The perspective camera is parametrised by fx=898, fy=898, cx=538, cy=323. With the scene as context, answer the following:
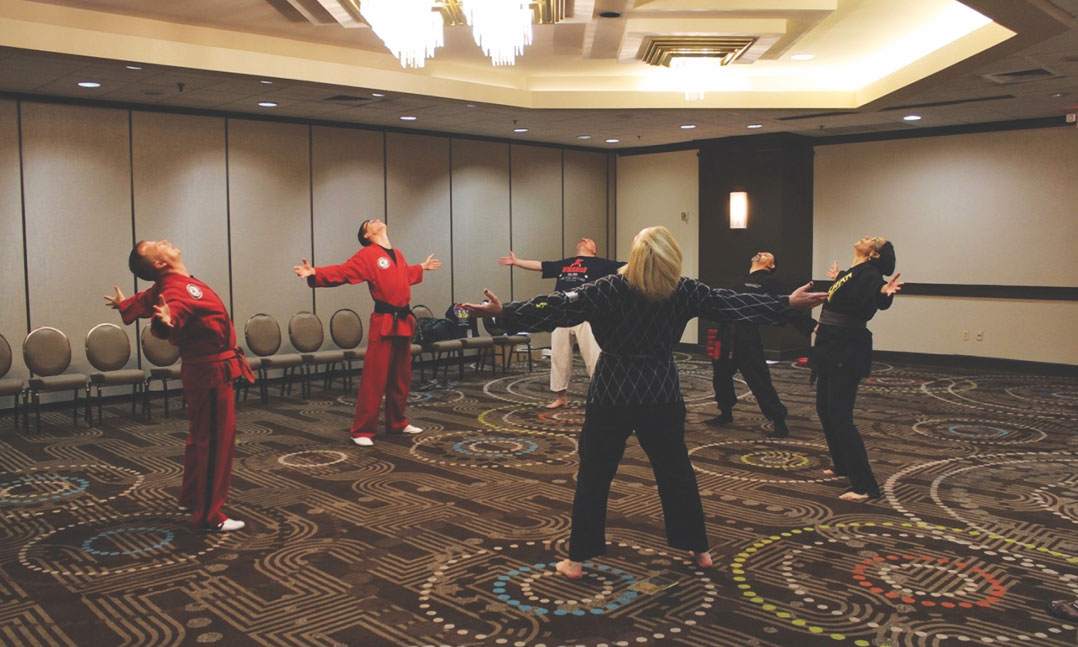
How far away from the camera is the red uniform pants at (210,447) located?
16.4ft

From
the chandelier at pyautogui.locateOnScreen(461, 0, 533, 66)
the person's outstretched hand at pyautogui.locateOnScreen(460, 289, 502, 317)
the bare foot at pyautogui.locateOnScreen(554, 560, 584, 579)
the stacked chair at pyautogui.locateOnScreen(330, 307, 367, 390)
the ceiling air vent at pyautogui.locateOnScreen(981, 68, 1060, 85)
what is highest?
the ceiling air vent at pyautogui.locateOnScreen(981, 68, 1060, 85)

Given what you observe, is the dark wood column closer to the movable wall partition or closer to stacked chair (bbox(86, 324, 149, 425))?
the movable wall partition

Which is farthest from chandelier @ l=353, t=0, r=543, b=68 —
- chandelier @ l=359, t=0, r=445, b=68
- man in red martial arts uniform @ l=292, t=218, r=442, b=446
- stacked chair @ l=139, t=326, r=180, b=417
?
stacked chair @ l=139, t=326, r=180, b=417

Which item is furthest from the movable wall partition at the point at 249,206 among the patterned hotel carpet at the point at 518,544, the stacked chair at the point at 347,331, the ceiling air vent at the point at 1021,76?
the ceiling air vent at the point at 1021,76

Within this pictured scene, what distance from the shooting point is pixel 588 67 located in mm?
9859

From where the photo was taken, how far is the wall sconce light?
12.9 metres

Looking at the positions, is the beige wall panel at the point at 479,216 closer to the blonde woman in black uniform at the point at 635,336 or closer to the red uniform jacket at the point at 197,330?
the red uniform jacket at the point at 197,330

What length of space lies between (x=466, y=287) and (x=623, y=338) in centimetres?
888

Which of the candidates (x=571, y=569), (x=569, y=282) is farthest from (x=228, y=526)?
(x=569, y=282)

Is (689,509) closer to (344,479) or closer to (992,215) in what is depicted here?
(344,479)

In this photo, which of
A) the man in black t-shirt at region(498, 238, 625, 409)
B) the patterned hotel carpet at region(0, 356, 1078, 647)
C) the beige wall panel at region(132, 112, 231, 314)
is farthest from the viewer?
the beige wall panel at region(132, 112, 231, 314)

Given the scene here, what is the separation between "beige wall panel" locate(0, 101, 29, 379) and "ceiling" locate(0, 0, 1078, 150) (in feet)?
1.39

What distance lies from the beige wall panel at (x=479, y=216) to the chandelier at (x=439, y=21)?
643 centimetres

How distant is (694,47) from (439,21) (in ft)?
9.65
